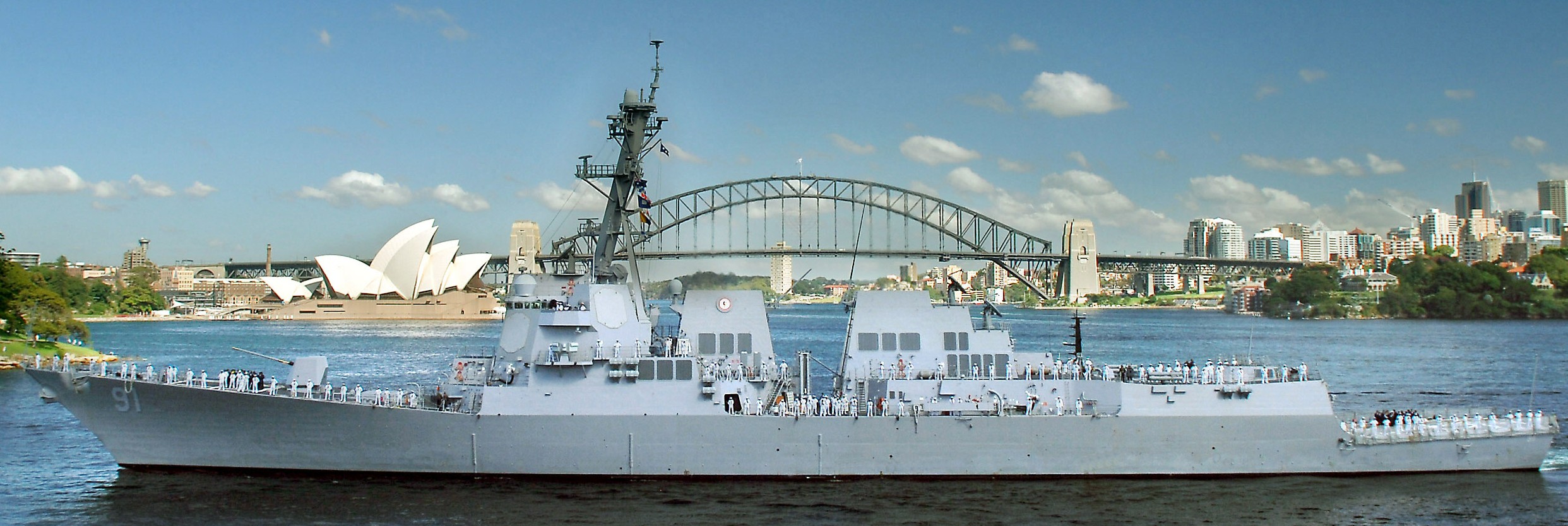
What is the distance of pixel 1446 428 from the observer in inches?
778

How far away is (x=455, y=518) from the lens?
16844 millimetres

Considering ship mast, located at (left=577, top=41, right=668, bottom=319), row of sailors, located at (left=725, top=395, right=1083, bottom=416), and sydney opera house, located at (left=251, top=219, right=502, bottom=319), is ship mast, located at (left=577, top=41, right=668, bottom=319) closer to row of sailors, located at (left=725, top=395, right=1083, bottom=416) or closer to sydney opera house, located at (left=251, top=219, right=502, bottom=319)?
row of sailors, located at (left=725, top=395, right=1083, bottom=416)

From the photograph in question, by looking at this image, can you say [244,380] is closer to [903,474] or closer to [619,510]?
[619,510]

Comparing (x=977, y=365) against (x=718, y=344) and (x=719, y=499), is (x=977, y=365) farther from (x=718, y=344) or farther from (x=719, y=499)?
(x=719, y=499)

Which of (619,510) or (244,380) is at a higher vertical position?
(244,380)

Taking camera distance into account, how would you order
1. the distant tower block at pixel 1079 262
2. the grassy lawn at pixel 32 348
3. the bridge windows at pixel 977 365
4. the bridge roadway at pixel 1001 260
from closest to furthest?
the bridge windows at pixel 977 365, the grassy lawn at pixel 32 348, the bridge roadway at pixel 1001 260, the distant tower block at pixel 1079 262

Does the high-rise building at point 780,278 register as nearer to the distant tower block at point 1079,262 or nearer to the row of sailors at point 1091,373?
the row of sailors at point 1091,373

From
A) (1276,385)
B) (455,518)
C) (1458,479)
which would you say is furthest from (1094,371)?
(455,518)

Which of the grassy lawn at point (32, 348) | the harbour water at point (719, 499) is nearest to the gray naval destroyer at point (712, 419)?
the harbour water at point (719, 499)

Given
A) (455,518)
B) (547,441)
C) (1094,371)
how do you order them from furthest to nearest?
(1094,371)
(547,441)
(455,518)

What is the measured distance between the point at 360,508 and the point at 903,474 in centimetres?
843

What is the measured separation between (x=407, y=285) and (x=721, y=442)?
80.6 m

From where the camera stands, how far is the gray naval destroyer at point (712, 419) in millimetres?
18672

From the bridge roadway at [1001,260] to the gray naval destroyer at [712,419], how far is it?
33.8 m
